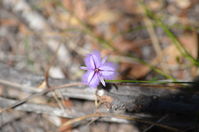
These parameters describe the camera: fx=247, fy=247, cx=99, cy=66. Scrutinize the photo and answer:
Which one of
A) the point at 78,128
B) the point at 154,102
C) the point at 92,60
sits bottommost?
the point at 78,128

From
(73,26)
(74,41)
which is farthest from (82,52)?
(73,26)

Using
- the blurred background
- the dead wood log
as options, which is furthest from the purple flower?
the blurred background

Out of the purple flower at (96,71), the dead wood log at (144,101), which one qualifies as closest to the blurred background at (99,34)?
the dead wood log at (144,101)

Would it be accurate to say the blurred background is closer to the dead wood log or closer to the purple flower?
the dead wood log

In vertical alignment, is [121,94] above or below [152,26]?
below

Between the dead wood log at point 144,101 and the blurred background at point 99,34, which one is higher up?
the blurred background at point 99,34

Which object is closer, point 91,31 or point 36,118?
point 36,118

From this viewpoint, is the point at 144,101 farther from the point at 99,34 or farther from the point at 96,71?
the point at 99,34

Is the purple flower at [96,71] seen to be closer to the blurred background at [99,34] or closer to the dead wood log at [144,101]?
the dead wood log at [144,101]

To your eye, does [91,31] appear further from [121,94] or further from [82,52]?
[121,94]
